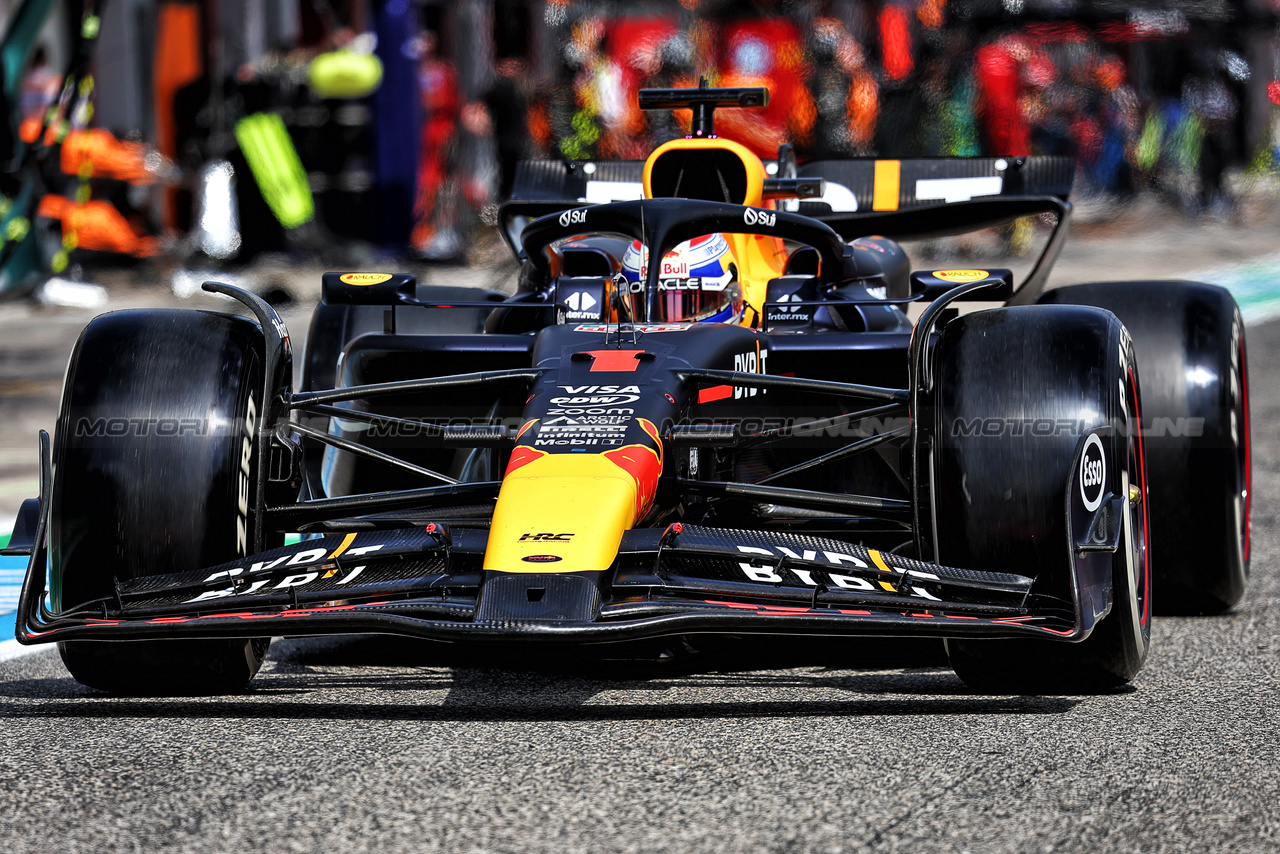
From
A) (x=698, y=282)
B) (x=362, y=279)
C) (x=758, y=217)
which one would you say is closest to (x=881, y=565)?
(x=758, y=217)

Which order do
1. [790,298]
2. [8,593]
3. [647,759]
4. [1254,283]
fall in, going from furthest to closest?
[1254,283], [8,593], [790,298], [647,759]

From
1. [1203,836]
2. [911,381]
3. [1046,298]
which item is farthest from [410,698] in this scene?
[1046,298]

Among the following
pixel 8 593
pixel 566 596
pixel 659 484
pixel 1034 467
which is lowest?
pixel 8 593

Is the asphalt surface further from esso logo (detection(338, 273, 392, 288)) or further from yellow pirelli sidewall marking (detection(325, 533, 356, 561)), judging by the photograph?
esso logo (detection(338, 273, 392, 288))

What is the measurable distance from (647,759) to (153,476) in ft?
4.83

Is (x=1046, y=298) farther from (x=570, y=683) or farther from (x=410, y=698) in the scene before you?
(x=410, y=698)

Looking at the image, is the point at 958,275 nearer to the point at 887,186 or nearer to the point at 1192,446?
the point at 1192,446

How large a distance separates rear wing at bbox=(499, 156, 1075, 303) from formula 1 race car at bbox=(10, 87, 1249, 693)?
1.93 metres

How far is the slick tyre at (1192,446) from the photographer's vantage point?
5531 millimetres

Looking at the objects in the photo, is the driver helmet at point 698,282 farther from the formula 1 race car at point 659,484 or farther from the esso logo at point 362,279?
the esso logo at point 362,279

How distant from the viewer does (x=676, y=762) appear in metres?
3.64

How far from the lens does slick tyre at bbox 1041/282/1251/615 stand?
5531 mm

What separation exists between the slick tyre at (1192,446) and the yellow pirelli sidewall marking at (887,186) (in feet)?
6.95

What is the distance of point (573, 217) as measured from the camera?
547 centimetres
